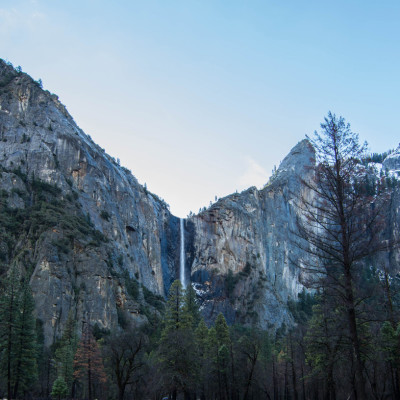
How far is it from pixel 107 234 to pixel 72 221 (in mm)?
15682

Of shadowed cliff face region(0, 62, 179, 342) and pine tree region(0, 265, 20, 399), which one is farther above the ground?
shadowed cliff face region(0, 62, 179, 342)

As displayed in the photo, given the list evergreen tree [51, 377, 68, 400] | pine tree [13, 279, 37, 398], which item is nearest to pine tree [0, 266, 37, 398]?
pine tree [13, 279, 37, 398]

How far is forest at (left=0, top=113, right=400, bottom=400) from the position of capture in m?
16.2

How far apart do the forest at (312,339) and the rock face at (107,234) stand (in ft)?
42.3

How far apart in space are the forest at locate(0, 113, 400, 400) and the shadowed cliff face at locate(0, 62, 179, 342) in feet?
37.7

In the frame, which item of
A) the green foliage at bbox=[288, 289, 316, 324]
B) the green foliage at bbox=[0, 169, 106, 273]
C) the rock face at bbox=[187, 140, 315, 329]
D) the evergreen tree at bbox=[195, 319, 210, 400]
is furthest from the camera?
the green foliage at bbox=[288, 289, 316, 324]

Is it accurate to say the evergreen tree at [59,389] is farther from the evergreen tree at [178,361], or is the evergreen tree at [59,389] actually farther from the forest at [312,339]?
the evergreen tree at [178,361]

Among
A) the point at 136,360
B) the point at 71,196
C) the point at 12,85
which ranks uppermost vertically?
the point at 12,85

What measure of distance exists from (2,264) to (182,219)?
73982mm

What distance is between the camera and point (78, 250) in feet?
281

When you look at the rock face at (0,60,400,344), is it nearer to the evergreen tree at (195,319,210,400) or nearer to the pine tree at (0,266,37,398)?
the evergreen tree at (195,319,210,400)

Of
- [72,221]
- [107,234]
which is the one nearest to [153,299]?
[107,234]

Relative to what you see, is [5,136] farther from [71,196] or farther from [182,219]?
[182,219]

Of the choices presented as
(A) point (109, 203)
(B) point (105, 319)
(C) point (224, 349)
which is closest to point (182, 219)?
(A) point (109, 203)
